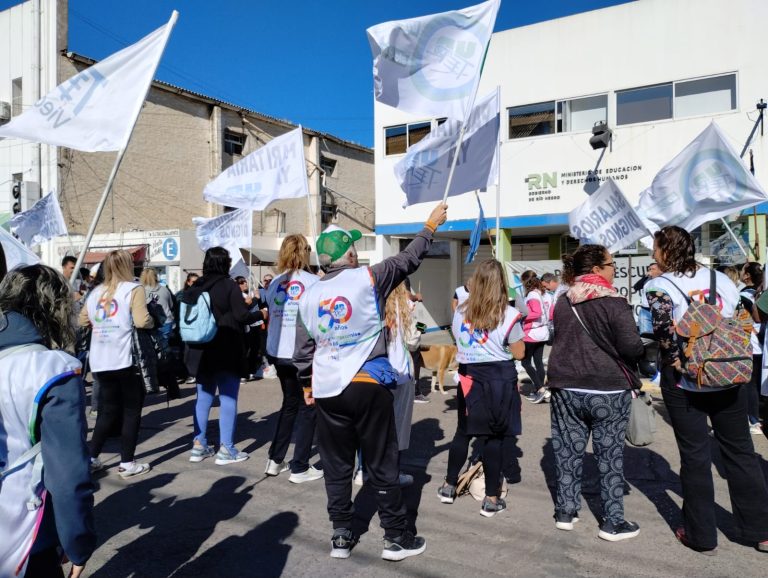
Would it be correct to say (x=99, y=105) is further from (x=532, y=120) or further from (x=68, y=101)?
(x=532, y=120)

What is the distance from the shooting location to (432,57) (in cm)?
530

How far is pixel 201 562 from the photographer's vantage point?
12.1 feet

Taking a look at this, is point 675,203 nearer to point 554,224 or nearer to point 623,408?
point 623,408

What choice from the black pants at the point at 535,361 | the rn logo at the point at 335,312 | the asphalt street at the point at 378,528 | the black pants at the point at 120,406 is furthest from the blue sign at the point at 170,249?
the rn logo at the point at 335,312

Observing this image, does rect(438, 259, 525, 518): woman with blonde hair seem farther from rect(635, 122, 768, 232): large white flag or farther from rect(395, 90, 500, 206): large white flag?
rect(635, 122, 768, 232): large white flag

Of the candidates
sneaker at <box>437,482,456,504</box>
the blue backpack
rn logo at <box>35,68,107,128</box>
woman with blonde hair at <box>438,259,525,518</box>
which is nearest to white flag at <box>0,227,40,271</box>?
rn logo at <box>35,68,107,128</box>

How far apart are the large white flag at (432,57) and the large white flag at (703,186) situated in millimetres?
3323

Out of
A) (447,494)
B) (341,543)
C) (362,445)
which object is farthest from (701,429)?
(341,543)

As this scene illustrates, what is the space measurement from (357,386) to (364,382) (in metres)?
0.05

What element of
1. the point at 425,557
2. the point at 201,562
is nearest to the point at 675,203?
the point at 425,557

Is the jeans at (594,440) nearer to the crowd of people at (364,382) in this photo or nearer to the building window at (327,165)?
the crowd of people at (364,382)

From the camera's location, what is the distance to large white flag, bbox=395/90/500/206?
637 centimetres

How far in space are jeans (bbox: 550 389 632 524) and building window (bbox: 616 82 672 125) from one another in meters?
13.6

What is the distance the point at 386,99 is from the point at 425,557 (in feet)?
12.4
